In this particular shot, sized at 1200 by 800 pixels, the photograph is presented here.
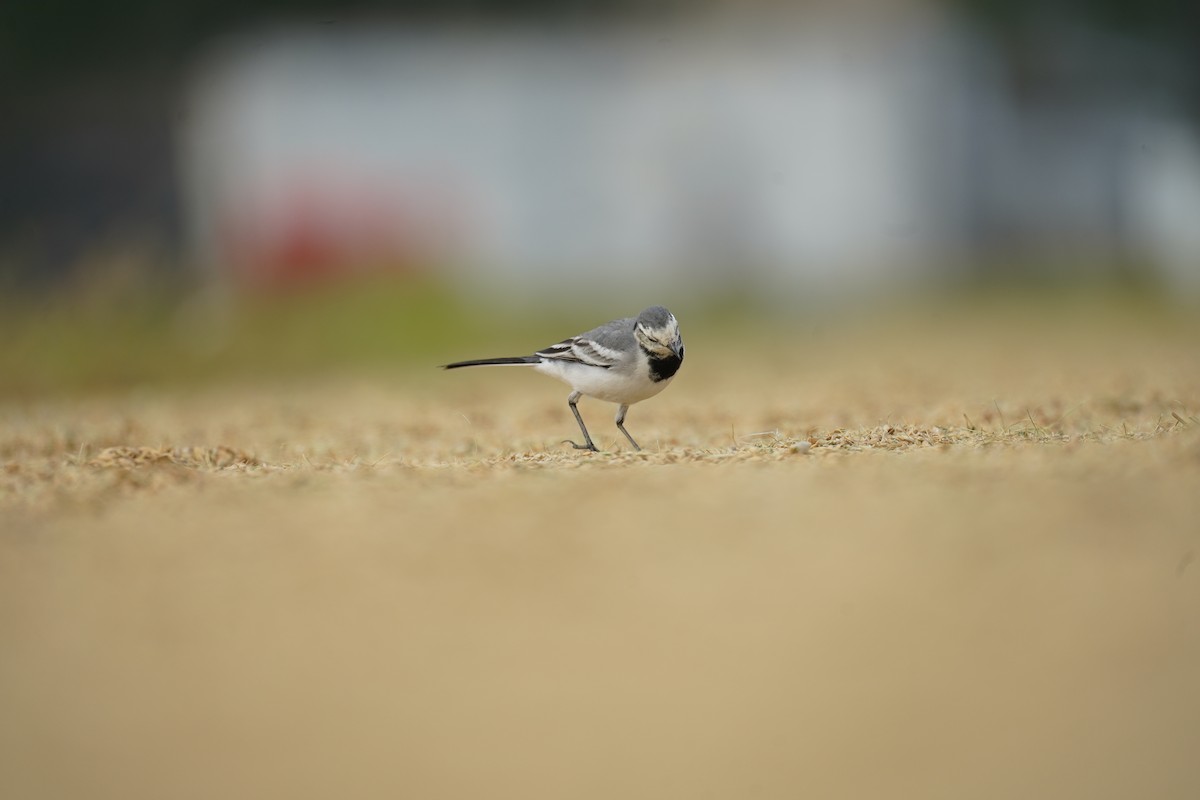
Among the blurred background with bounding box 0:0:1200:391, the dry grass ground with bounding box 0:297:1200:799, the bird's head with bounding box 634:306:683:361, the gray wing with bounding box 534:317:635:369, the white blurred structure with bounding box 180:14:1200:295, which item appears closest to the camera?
the dry grass ground with bounding box 0:297:1200:799

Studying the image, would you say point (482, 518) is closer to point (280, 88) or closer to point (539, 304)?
point (539, 304)

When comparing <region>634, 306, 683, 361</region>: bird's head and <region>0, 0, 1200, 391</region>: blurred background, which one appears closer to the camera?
<region>634, 306, 683, 361</region>: bird's head

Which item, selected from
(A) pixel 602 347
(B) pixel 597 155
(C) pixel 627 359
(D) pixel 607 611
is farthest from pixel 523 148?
(D) pixel 607 611

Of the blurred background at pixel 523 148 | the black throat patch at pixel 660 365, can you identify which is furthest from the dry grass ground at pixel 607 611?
the blurred background at pixel 523 148

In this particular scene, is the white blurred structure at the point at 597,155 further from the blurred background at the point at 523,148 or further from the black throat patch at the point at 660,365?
the black throat patch at the point at 660,365

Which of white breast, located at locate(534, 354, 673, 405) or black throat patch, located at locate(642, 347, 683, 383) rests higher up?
black throat patch, located at locate(642, 347, 683, 383)

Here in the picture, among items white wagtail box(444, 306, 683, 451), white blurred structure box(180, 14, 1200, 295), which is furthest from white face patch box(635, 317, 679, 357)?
white blurred structure box(180, 14, 1200, 295)

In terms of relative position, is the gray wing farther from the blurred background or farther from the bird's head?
the blurred background

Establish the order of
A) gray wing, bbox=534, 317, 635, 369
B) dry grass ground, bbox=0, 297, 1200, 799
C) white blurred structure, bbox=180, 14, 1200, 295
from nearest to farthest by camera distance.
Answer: dry grass ground, bbox=0, 297, 1200, 799 < gray wing, bbox=534, 317, 635, 369 < white blurred structure, bbox=180, 14, 1200, 295
